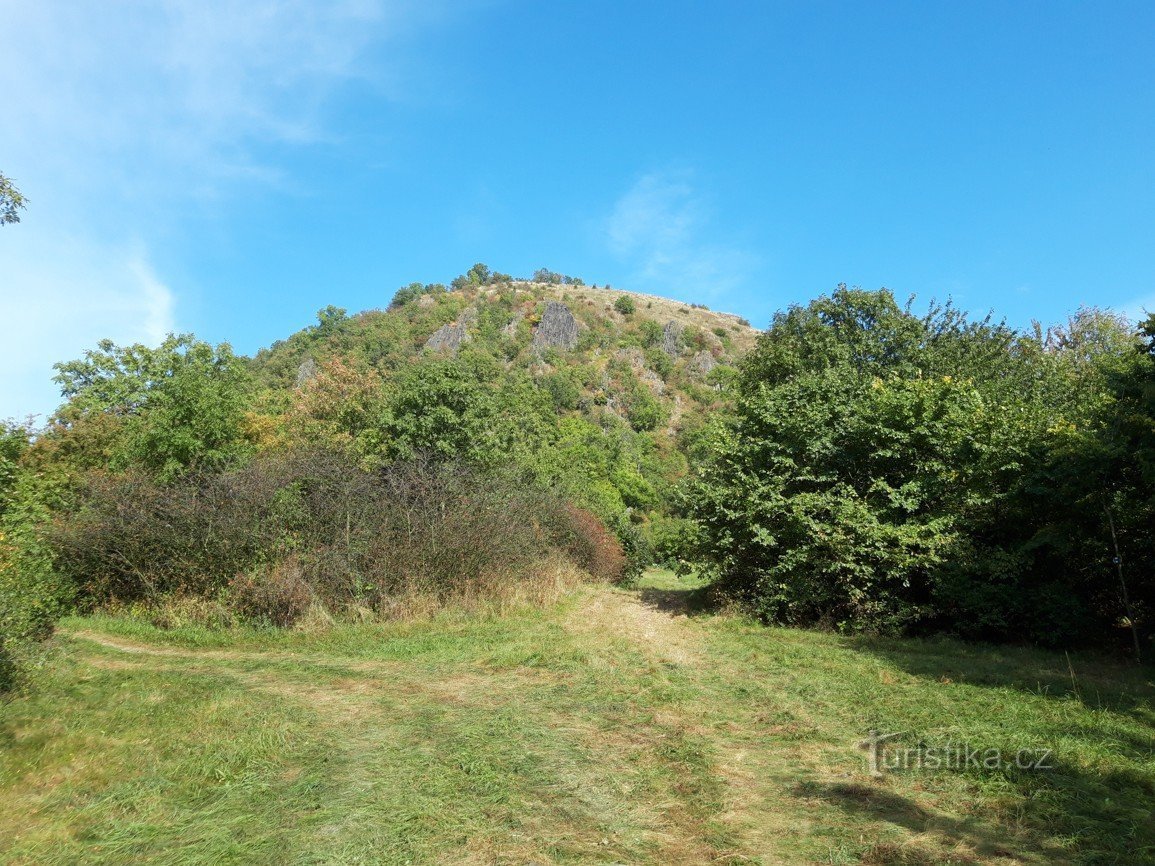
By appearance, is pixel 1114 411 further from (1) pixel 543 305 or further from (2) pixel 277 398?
(1) pixel 543 305

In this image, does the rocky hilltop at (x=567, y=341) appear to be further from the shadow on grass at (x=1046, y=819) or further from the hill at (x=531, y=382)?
the shadow on grass at (x=1046, y=819)

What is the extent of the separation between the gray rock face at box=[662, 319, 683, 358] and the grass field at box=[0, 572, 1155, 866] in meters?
114

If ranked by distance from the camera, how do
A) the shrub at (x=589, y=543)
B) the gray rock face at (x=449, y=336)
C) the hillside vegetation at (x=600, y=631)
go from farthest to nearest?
the gray rock face at (x=449, y=336) < the shrub at (x=589, y=543) < the hillside vegetation at (x=600, y=631)

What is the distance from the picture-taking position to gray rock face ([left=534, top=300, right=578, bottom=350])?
383 feet

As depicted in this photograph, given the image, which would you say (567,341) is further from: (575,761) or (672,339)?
(575,761)

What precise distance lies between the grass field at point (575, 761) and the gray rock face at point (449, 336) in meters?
97.8

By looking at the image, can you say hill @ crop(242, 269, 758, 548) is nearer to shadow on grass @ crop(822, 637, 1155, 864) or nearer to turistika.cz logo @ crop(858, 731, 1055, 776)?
shadow on grass @ crop(822, 637, 1155, 864)

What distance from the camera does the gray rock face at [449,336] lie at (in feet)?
347

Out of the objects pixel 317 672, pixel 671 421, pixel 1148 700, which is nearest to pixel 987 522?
pixel 1148 700

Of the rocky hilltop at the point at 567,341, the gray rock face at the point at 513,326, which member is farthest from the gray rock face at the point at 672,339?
the gray rock face at the point at 513,326

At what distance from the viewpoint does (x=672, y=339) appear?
12494 cm

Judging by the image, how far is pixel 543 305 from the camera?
128125 mm

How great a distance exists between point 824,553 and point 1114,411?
5224mm

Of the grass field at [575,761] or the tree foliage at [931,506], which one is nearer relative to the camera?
the grass field at [575,761]
